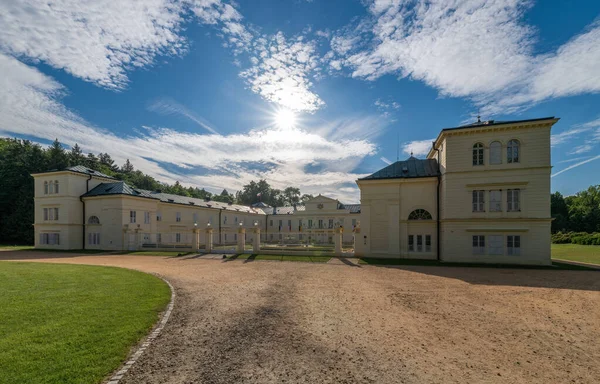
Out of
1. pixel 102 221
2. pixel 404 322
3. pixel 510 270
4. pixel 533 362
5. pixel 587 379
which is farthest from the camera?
pixel 102 221

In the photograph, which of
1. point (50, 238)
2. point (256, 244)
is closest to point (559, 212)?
point (256, 244)

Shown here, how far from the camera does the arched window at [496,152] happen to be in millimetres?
21062

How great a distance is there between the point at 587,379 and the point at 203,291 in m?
11.1

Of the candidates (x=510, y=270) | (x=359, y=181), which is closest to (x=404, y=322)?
(x=510, y=270)

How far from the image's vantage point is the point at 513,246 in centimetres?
2056

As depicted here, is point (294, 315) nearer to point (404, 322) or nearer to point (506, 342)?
point (404, 322)

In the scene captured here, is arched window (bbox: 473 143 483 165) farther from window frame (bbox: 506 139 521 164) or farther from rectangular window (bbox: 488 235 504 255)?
rectangular window (bbox: 488 235 504 255)

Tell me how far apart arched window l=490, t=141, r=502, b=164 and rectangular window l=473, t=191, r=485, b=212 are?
101 inches

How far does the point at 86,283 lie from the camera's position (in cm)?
1149

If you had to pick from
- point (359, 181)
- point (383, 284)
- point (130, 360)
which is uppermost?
point (359, 181)

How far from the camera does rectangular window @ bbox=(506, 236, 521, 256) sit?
20470mm

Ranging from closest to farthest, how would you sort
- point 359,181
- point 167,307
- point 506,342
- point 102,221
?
point 506,342
point 167,307
point 359,181
point 102,221

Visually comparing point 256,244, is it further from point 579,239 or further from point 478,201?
point 579,239

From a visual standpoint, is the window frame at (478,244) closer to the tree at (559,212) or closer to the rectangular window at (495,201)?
the rectangular window at (495,201)
